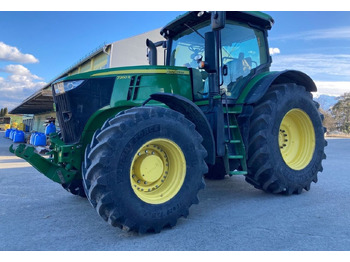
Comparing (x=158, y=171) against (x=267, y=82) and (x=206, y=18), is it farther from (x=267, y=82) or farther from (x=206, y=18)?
(x=206, y=18)

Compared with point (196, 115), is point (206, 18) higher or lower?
higher

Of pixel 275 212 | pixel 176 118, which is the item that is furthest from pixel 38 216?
pixel 275 212

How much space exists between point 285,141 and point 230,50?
1778mm

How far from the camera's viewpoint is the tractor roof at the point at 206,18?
4602 millimetres

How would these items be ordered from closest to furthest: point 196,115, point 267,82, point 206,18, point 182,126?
1. point 182,126
2. point 196,115
3. point 267,82
4. point 206,18

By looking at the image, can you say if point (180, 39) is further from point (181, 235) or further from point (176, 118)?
point (181, 235)

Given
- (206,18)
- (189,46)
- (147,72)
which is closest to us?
(147,72)

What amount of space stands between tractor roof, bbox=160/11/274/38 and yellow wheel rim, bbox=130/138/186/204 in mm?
2311

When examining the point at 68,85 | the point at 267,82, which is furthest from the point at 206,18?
the point at 68,85

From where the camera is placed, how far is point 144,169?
317cm

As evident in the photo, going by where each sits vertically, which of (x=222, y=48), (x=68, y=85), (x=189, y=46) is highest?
(x=189, y=46)

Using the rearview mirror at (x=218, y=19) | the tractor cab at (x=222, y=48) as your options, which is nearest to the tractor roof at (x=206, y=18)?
the tractor cab at (x=222, y=48)

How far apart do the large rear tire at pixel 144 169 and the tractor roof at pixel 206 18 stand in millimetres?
2071

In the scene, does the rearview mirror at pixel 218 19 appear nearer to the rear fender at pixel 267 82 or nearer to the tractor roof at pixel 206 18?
the tractor roof at pixel 206 18
